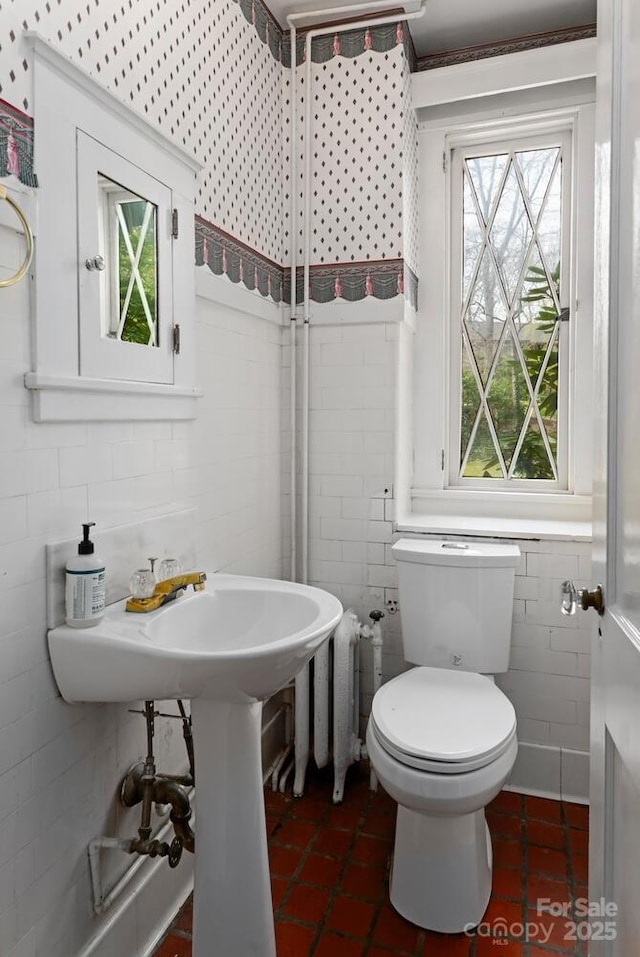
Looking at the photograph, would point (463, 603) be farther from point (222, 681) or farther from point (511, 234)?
point (511, 234)

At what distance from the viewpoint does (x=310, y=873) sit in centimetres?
183

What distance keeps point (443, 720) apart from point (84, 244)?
1474mm

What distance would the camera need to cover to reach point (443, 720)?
5.66ft

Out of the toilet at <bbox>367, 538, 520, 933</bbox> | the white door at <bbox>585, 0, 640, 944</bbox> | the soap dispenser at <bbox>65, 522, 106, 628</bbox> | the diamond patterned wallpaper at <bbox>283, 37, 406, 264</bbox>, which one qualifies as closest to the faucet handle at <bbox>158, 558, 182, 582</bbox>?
the soap dispenser at <bbox>65, 522, 106, 628</bbox>

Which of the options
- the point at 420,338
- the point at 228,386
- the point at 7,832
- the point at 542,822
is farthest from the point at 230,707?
the point at 420,338

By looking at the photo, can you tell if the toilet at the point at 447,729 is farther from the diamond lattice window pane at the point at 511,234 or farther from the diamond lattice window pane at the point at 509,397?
the diamond lattice window pane at the point at 511,234

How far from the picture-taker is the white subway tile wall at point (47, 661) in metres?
1.16

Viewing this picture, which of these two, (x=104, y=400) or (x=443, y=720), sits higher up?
(x=104, y=400)

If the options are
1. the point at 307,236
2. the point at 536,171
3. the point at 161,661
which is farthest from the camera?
the point at 536,171

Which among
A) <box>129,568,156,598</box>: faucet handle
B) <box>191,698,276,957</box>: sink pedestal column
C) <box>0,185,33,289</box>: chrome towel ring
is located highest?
<box>0,185,33,289</box>: chrome towel ring

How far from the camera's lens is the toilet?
61.6 inches

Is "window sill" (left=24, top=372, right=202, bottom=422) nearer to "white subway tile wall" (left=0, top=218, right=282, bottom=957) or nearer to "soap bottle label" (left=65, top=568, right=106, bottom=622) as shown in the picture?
"white subway tile wall" (left=0, top=218, right=282, bottom=957)

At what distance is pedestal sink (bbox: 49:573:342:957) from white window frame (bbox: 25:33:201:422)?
1.53ft

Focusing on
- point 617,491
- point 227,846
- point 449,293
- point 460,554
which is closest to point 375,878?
point 227,846
